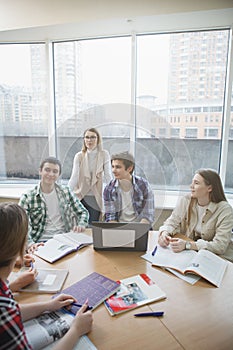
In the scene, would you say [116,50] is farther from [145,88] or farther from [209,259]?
[209,259]

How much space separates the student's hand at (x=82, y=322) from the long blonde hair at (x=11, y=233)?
0.98 ft

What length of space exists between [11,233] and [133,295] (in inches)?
22.3

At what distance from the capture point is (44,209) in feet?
5.73

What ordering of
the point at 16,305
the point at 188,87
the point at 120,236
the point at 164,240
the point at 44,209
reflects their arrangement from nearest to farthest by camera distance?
the point at 16,305 → the point at 120,236 → the point at 164,240 → the point at 44,209 → the point at 188,87

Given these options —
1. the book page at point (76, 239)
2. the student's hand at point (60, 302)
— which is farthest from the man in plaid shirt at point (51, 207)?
the student's hand at point (60, 302)

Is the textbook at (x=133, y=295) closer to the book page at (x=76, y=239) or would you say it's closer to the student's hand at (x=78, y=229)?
the book page at (x=76, y=239)

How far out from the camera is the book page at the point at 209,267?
1131 mm

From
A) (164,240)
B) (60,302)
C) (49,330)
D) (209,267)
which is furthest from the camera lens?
(164,240)

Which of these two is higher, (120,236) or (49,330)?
(120,236)

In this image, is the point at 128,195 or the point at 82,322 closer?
the point at 82,322

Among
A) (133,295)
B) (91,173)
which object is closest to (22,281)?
(133,295)

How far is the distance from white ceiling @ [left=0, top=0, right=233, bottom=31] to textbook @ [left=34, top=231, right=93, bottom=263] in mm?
1921

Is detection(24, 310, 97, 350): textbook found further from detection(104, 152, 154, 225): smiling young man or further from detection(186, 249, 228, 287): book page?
detection(104, 152, 154, 225): smiling young man

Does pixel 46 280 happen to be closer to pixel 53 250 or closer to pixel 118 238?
pixel 53 250
